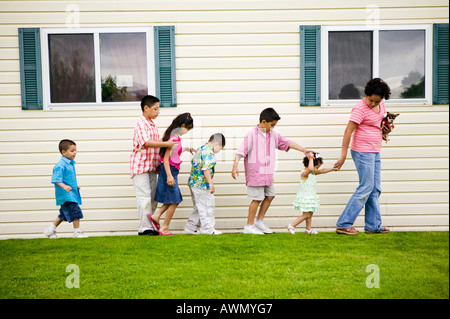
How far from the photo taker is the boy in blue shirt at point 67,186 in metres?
5.54

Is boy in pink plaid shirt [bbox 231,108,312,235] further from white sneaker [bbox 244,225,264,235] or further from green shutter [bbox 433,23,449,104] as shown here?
green shutter [bbox 433,23,449,104]

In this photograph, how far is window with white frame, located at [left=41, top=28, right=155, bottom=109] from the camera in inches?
243

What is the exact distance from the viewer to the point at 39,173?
242 inches

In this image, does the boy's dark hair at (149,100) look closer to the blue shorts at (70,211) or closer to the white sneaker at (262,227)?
the blue shorts at (70,211)

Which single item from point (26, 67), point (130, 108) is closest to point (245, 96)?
point (130, 108)

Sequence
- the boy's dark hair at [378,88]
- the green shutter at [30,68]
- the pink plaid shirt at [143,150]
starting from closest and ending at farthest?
the boy's dark hair at [378,88] < the pink plaid shirt at [143,150] < the green shutter at [30,68]

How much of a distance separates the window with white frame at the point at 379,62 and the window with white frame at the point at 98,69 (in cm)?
239

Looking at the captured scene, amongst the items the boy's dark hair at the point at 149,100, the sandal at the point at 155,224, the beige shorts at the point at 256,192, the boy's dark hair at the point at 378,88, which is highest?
the boy's dark hair at the point at 378,88

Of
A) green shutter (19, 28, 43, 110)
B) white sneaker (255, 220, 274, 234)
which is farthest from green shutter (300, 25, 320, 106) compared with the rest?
green shutter (19, 28, 43, 110)

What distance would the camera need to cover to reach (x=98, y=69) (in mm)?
6172

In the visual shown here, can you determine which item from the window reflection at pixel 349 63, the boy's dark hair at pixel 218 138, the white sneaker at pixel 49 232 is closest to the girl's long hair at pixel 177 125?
the boy's dark hair at pixel 218 138

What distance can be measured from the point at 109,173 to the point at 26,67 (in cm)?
173

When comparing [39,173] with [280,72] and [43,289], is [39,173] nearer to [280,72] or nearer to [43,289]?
[43,289]

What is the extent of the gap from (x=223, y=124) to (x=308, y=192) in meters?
1.44
